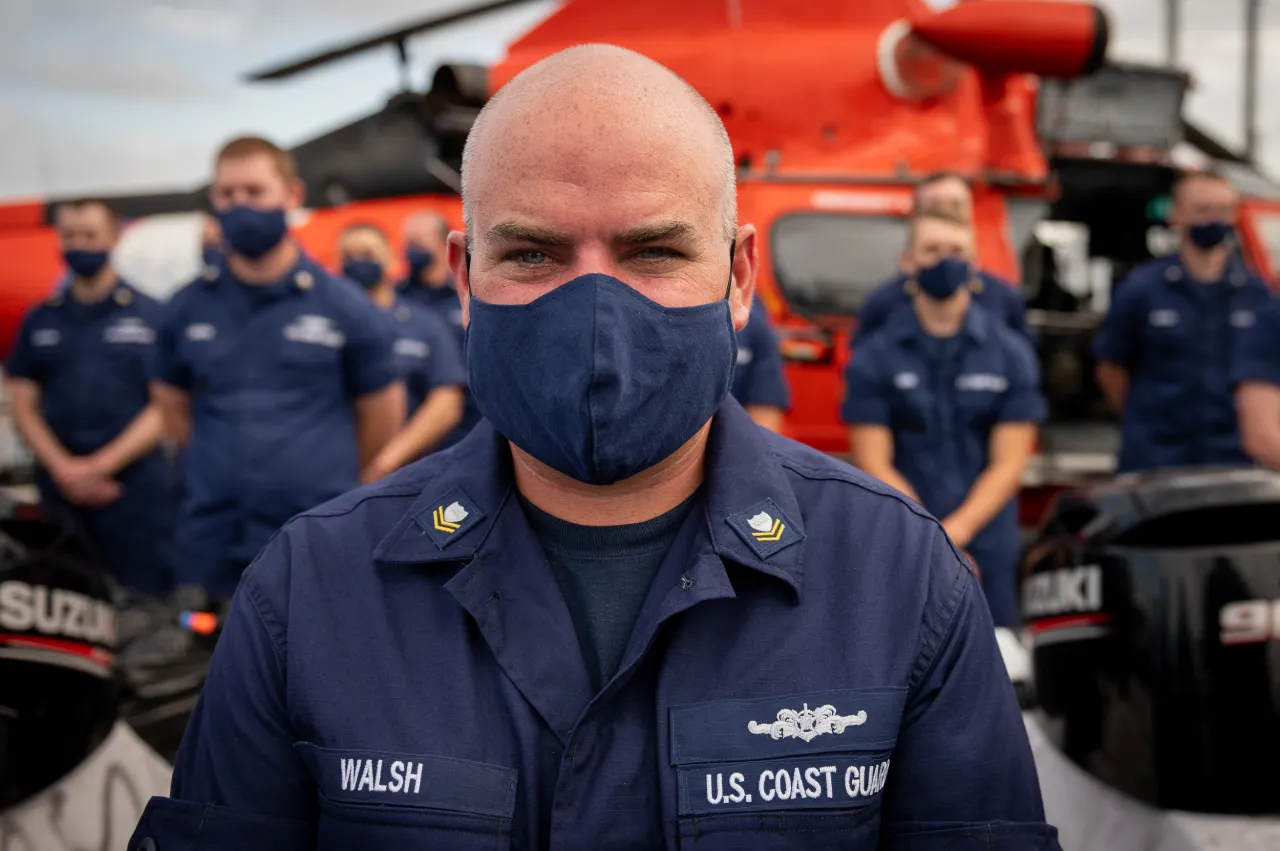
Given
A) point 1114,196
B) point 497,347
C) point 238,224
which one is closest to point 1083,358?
point 1114,196

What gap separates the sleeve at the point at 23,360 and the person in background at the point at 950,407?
406 cm

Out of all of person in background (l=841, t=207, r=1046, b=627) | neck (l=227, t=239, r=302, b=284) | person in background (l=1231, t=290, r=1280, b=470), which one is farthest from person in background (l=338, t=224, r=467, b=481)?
person in background (l=1231, t=290, r=1280, b=470)

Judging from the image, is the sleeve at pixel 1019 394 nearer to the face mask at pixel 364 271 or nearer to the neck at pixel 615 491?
the neck at pixel 615 491

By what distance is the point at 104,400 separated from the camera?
5.75 metres

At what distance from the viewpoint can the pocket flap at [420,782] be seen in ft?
4.64

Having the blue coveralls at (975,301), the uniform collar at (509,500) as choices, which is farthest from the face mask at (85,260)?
the uniform collar at (509,500)

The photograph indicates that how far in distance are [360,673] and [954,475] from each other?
2965mm

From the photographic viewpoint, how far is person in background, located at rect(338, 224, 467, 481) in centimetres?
511

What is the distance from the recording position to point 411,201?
8.46m

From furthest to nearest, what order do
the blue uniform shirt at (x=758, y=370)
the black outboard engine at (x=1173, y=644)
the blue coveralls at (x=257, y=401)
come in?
the blue uniform shirt at (x=758, y=370) < the blue coveralls at (x=257, y=401) < the black outboard engine at (x=1173, y=644)

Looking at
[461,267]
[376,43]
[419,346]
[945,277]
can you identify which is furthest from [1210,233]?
[376,43]

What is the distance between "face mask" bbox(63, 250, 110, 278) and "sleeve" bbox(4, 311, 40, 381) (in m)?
0.40

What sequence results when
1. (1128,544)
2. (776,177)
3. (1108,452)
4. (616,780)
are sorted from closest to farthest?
(616,780)
(1128,544)
(776,177)
(1108,452)

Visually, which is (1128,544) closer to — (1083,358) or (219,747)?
(219,747)
